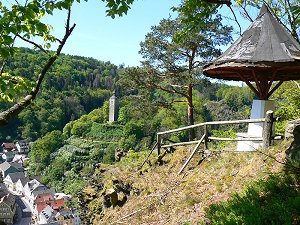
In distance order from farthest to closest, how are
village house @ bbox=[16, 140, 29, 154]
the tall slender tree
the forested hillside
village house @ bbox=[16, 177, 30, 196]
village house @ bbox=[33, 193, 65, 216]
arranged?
the forested hillside → village house @ bbox=[16, 140, 29, 154] → village house @ bbox=[16, 177, 30, 196] → village house @ bbox=[33, 193, 65, 216] → the tall slender tree

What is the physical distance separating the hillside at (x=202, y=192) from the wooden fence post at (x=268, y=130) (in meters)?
0.25

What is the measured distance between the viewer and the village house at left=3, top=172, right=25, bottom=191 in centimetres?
8000

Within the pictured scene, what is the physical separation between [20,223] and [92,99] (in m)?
73.5

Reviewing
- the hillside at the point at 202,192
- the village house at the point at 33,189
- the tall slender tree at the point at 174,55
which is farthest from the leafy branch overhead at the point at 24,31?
the village house at the point at 33,189

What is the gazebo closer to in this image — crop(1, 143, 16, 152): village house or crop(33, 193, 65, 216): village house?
crop(33, 193, 65, 216): village house

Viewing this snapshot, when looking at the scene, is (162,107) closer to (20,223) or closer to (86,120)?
(20,223)

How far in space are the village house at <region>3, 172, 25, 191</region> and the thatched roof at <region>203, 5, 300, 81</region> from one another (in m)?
82.1

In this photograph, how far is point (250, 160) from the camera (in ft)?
22.3

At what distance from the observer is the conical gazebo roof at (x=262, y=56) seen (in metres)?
6.58

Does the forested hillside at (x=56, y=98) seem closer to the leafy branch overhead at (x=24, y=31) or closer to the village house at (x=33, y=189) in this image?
the village house at (x=33, y=189)

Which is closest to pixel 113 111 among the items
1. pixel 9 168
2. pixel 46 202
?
pixel 9 168

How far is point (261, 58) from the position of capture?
21.7ft

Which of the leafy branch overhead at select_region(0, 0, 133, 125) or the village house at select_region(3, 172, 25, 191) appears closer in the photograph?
the leafy branch overhead at select_region(0, 0, 133, 125)

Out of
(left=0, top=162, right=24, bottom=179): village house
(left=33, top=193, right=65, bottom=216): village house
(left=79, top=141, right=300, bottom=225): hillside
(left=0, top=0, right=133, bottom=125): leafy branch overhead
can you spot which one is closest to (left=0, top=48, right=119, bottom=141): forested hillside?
(left=0, top=162, right=24, bottom=179): village house
